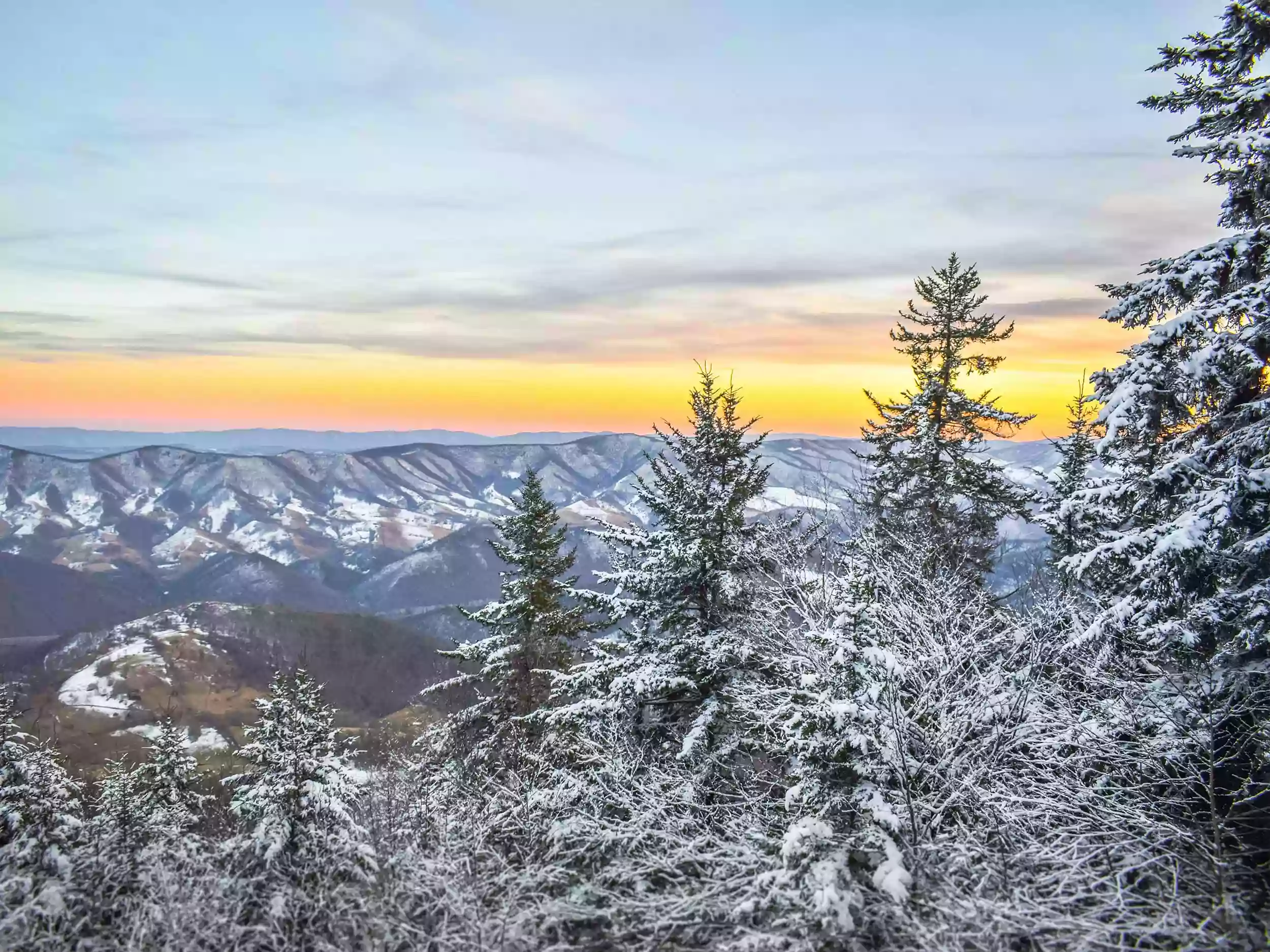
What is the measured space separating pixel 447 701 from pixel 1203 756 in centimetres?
2479

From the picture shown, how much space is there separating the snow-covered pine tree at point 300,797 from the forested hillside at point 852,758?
90mm

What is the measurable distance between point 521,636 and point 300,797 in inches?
286

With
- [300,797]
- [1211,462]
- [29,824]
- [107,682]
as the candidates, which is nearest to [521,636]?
[300,797]

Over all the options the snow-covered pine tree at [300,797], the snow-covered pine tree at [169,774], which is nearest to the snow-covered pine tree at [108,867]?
the snow-covered pine tree at [300,797]

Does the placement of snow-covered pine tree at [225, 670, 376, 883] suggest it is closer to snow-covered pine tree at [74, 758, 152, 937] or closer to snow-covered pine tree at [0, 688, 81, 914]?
snow-covered pine tree at [74, 758, 152, 937]

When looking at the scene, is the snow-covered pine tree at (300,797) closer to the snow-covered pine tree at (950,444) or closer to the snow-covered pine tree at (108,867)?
the snow-covered pine tree at (108,867)

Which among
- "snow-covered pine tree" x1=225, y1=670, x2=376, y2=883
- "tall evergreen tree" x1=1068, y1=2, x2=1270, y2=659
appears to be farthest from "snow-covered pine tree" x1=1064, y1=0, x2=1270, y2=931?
"snow-covered pine tree" x1=225, y1=670, x2=376, y2=883

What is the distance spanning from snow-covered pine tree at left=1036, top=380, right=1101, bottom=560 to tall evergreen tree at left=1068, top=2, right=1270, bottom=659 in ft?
26.2

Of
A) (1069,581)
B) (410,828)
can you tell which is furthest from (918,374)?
(410,828)

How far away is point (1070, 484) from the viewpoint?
20.5 meters

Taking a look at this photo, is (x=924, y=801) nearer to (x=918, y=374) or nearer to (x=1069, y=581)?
(x=1069, y=581)

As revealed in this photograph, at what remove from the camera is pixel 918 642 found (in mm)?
11664

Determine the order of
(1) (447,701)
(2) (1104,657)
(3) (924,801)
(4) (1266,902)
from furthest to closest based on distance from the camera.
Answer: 1. (1) (447,701)
2. (2) (1104,657)
3. (3) (924,801)
4. (4) (1266,902)

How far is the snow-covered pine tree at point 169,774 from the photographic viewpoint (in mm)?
23125
